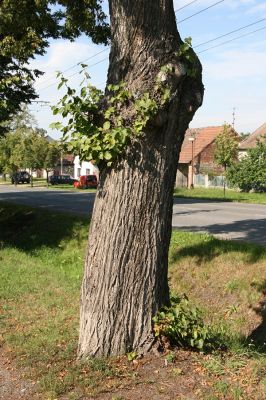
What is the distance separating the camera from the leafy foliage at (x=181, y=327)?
464 centimetres

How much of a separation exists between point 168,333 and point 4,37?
10.3 meters

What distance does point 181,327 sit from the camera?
4.71 metres

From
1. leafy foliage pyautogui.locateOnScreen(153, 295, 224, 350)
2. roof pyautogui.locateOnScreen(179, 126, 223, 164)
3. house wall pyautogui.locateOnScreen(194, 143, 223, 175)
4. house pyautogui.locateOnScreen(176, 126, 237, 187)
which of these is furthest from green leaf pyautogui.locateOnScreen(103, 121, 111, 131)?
roof pyautogui.locateOnScreen(179, 126, 223, 164)

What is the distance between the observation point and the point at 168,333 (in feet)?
15.3

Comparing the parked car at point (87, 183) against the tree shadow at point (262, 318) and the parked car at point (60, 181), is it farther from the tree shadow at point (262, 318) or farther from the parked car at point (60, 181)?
the tree shadow at point (262, 318)

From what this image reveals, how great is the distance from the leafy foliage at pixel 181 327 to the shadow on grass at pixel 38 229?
8167 millimetres

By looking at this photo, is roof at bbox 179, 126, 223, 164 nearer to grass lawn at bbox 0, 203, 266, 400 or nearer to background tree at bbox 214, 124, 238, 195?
background tree at bbox 214, 124, 238, 195

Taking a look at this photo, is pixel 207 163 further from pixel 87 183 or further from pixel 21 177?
pixel 21 177

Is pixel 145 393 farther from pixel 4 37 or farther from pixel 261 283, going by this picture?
pixel 4 37

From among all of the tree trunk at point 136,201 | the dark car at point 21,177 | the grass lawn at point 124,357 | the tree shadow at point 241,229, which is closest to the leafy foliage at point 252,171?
the tree shadow at point 241,229

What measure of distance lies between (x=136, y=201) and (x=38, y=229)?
10.8 metres

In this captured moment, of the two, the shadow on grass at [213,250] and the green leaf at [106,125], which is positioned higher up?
the green leaf at [106,125]

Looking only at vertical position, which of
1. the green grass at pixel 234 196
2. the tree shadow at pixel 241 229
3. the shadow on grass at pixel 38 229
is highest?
the green grass at pixel 234 196

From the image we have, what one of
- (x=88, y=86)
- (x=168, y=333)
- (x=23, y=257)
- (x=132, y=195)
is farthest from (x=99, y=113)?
(x=23, y=257)
